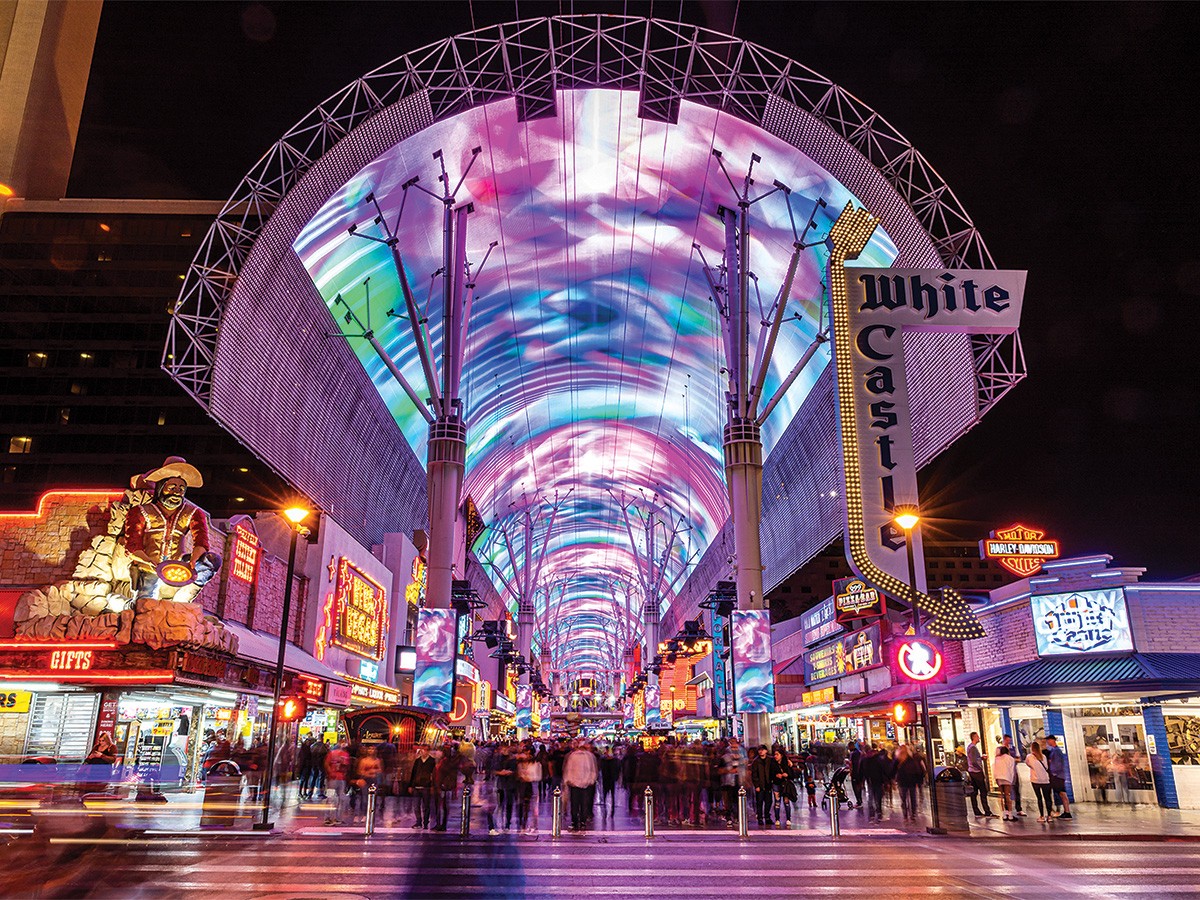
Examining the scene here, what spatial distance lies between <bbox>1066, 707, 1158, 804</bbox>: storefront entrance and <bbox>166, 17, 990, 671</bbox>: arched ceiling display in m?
16.2

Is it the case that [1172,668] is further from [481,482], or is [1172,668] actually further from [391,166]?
[481,482]

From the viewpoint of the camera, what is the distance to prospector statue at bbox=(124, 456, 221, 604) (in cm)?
2383

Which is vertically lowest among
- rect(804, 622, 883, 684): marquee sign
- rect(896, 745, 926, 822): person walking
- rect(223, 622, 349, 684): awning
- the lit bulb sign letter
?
rect(896, 745, 926, 822): person walking

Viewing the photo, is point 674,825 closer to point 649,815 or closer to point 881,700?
point 649,815

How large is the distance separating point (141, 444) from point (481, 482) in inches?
1099

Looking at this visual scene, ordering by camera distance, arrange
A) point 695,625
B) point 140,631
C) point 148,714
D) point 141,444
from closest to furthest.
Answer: point 140,631, point 148,714, point 695,625, point 141,444

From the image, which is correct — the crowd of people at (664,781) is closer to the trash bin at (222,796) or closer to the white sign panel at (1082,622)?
the trash bin at (222,796)

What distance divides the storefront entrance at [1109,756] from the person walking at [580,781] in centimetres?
1454

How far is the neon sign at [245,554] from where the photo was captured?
1093 inches

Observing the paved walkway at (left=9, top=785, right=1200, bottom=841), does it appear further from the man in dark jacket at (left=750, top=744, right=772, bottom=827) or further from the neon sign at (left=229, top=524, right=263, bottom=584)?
the neon sign at (left=229, top=524, right=263, bottom=584)

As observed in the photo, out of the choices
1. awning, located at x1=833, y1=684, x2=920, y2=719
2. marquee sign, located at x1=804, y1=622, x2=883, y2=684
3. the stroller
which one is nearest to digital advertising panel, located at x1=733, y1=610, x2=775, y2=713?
awning, located at x1=833, y1=684, x2=920, y2=719

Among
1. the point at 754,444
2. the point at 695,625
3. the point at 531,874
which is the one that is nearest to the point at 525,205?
the point at 754,444

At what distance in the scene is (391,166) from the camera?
37000mm

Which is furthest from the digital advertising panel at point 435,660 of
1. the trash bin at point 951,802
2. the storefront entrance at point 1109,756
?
the storefront entrance at point 1109,756
